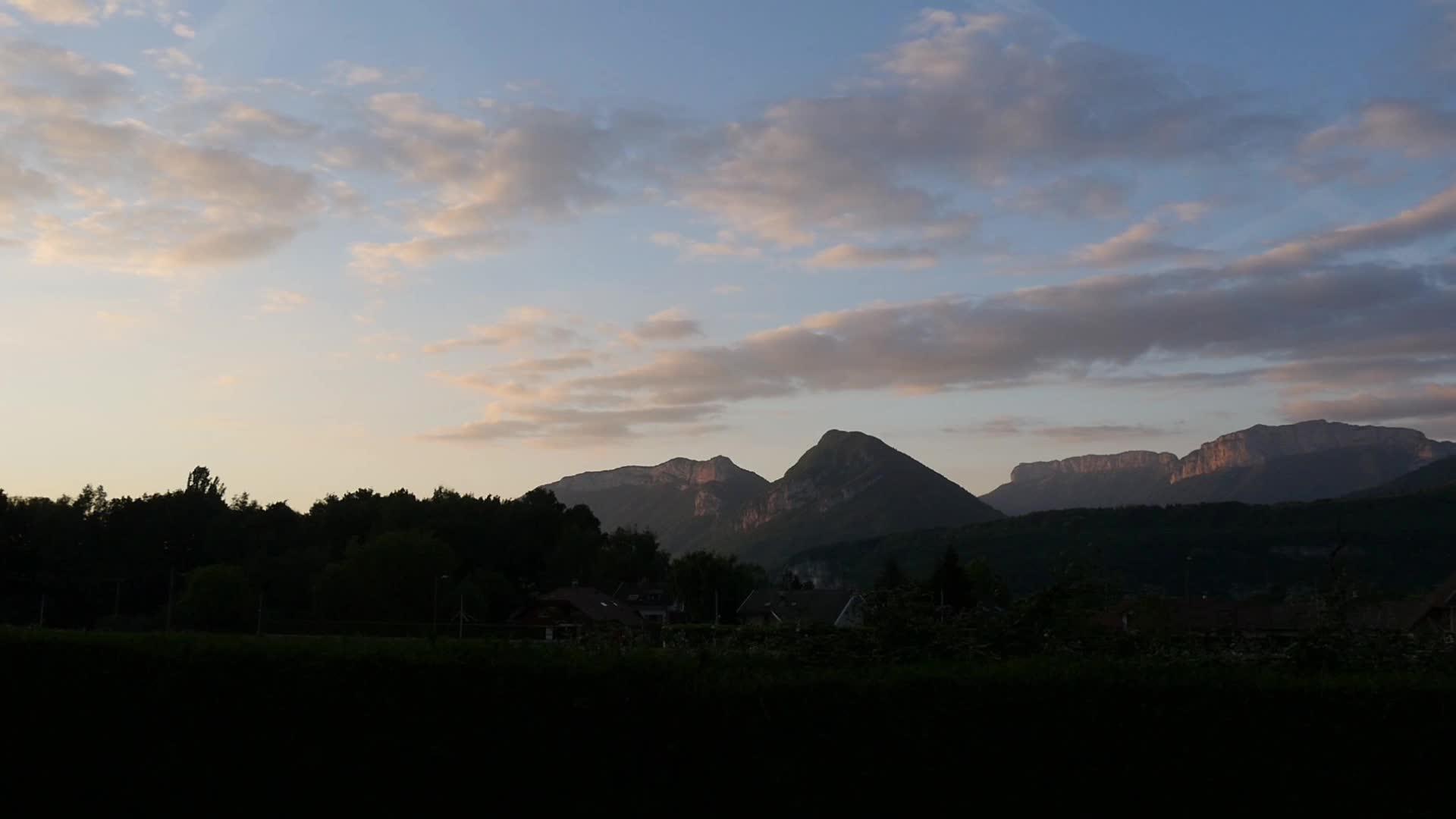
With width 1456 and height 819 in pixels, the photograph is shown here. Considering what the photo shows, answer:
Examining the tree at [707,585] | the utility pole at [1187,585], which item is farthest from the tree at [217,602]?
the utility pole at [1187,585]

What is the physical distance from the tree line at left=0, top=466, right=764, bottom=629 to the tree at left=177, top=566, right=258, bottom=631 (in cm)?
9

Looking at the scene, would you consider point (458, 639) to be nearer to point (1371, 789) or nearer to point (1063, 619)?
point (1063, 619)

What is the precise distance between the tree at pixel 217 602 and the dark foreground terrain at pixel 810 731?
57378 mm

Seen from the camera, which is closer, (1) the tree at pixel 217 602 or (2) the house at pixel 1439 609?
(2) the house at pixel 1439 609

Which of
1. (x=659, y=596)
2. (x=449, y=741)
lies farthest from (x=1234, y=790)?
(x=659, y=596)

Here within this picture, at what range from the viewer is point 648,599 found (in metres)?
102

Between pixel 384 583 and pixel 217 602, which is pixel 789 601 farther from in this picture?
pixel 217 602

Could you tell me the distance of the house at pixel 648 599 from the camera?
9374 centimetres

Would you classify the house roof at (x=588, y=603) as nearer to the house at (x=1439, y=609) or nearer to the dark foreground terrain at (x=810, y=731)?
the house at (x=1439, y=609)

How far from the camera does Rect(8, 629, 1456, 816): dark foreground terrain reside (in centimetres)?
1031

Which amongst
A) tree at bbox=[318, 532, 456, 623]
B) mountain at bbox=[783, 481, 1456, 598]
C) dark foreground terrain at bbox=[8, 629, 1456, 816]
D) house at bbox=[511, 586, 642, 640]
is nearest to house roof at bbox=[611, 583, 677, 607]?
house at bbox=[511, 586, 642, 640]

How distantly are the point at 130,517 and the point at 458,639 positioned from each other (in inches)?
3540

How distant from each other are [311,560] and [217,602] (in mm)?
21055

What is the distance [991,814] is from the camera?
1035 cm
